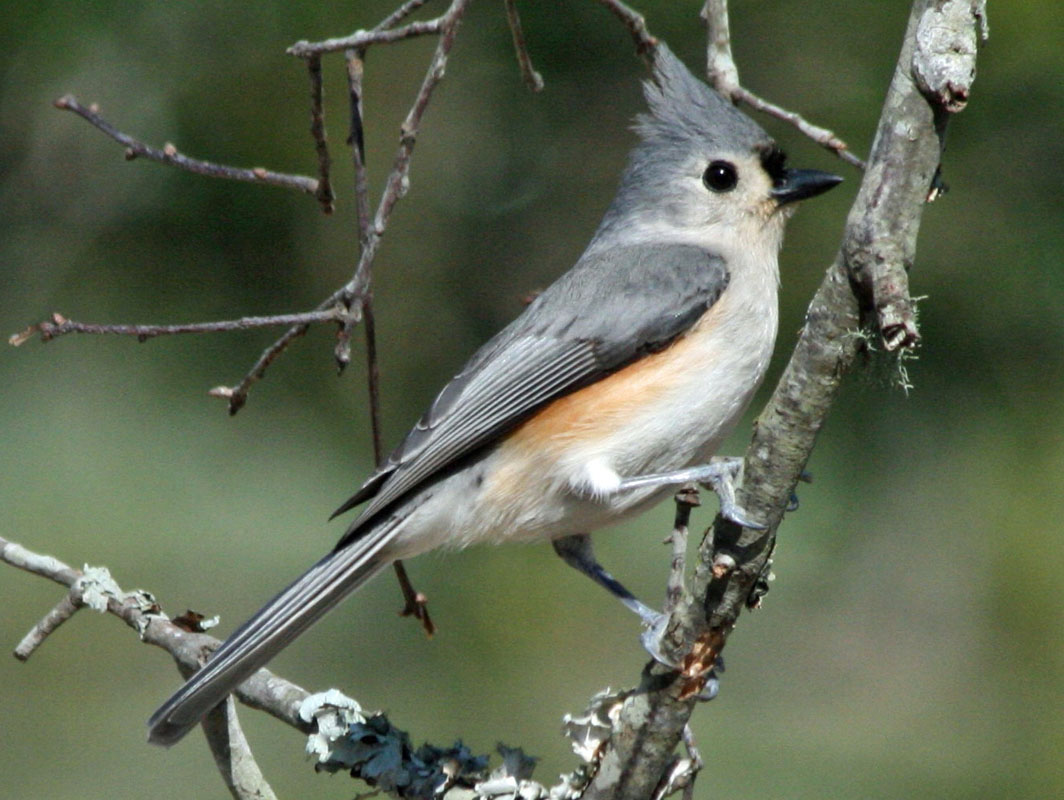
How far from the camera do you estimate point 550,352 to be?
275 cm

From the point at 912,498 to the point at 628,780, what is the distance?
40.4 inches

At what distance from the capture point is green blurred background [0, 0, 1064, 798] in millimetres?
2670

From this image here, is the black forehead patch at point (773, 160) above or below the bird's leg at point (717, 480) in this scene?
above

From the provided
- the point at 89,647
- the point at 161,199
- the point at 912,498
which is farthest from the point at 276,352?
the point at 912,498

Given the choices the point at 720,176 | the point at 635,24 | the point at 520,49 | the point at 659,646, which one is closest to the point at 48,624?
the point at 659,646

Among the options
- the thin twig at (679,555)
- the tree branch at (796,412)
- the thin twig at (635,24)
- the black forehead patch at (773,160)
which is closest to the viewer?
the tree branch at (796,412)

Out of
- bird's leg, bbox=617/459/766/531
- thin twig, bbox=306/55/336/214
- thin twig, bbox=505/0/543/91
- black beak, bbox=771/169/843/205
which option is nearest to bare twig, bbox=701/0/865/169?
black beak, bbox=771/169/843/205

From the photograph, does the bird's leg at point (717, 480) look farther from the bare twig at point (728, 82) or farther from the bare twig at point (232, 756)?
the bare twig at point (232, 756)

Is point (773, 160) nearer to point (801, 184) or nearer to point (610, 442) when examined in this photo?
point (801, 184)

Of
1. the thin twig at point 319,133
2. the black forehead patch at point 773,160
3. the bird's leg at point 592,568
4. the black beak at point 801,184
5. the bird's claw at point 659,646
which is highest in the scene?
the black forehead patch at point 773,160

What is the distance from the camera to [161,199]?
118 inches

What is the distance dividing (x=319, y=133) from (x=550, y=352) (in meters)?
0.74

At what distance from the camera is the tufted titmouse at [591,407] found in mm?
2574

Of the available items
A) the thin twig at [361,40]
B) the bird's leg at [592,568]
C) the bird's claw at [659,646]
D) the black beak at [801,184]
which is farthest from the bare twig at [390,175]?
the black beak at [801,184]
